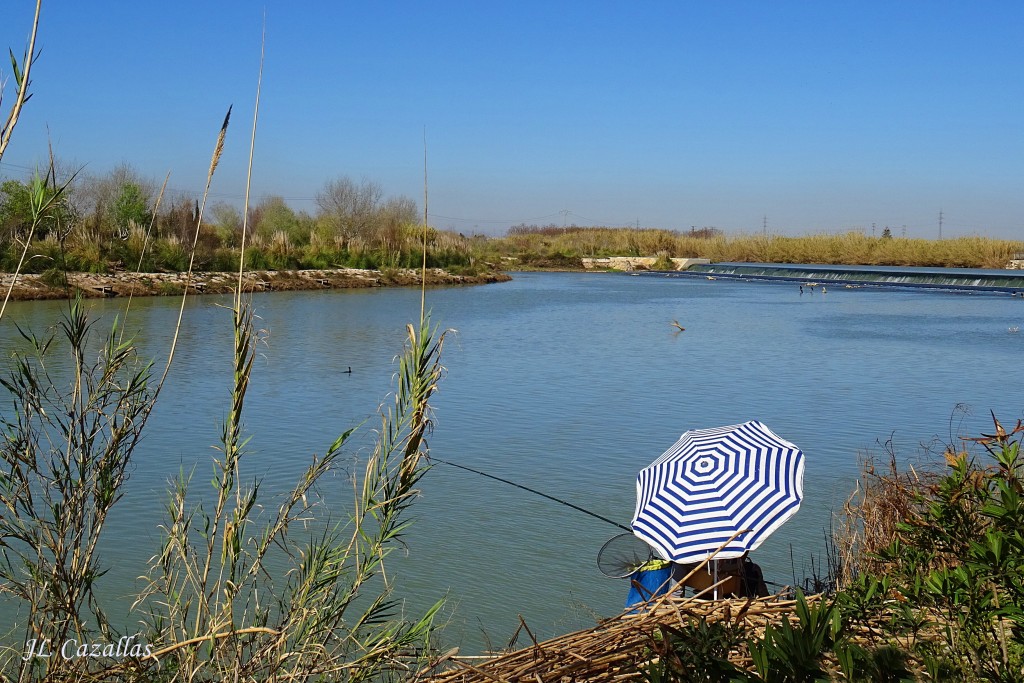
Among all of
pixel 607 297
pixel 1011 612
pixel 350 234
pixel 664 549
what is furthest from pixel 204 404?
pixel 350 234

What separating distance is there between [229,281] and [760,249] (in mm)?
39383

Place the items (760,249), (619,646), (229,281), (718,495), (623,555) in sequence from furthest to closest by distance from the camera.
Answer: (760,249), (229,281), (623,555), (718,495), (619,646)

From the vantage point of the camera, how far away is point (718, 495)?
164 inches

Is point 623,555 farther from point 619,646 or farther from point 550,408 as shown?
point 550,408

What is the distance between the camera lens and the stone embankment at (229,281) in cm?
2223

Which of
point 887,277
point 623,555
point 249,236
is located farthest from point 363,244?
point 623,555

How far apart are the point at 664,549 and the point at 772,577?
190 cm

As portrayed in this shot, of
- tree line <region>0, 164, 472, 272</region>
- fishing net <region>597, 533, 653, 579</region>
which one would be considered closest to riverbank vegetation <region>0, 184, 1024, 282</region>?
tree line <region>0, 164, 472, 272</region>

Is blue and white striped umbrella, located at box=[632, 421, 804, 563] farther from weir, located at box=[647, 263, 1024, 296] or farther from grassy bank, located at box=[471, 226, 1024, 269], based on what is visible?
grassy bank, located at box=[471, 226, 1024, 269]

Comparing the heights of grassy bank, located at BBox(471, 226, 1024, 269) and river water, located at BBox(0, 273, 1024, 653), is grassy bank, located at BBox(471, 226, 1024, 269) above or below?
above

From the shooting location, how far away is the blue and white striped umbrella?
→ 13.1 feet

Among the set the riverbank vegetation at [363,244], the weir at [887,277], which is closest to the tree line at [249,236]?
the riverbank vegetation at [363,244]

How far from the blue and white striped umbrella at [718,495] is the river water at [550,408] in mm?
1244

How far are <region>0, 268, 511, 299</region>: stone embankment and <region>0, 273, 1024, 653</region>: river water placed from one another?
738 mm
